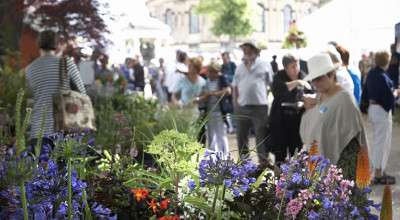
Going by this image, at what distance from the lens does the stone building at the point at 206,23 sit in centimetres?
7912

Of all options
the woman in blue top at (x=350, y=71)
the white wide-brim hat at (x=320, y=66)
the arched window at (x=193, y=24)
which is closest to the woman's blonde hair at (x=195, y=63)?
the woman in blue top at (x=350, y=71)

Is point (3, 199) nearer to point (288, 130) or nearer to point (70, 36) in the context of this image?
point (70, 36)

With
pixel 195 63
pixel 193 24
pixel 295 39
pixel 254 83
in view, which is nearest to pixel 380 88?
pixel 254 83

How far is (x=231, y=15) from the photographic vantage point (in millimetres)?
63500

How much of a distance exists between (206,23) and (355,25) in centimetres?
7224

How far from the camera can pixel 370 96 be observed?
7.89 metres

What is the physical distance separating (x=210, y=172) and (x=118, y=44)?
15.3 ft

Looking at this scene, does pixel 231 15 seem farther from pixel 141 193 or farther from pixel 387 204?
pixel 387 204

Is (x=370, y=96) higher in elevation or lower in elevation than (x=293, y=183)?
lower

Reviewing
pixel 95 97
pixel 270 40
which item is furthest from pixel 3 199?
pixel 270 40

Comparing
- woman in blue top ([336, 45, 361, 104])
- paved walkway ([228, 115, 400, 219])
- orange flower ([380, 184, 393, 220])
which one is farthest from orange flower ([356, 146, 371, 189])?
woman in blue top ([336, 45, 361, 104])

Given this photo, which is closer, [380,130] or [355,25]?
[380,130]

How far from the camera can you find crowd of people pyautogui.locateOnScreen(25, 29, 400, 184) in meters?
4.66

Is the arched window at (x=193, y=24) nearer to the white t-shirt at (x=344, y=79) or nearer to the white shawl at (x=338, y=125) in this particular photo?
the white t-shirt at (x=344, y=79)
